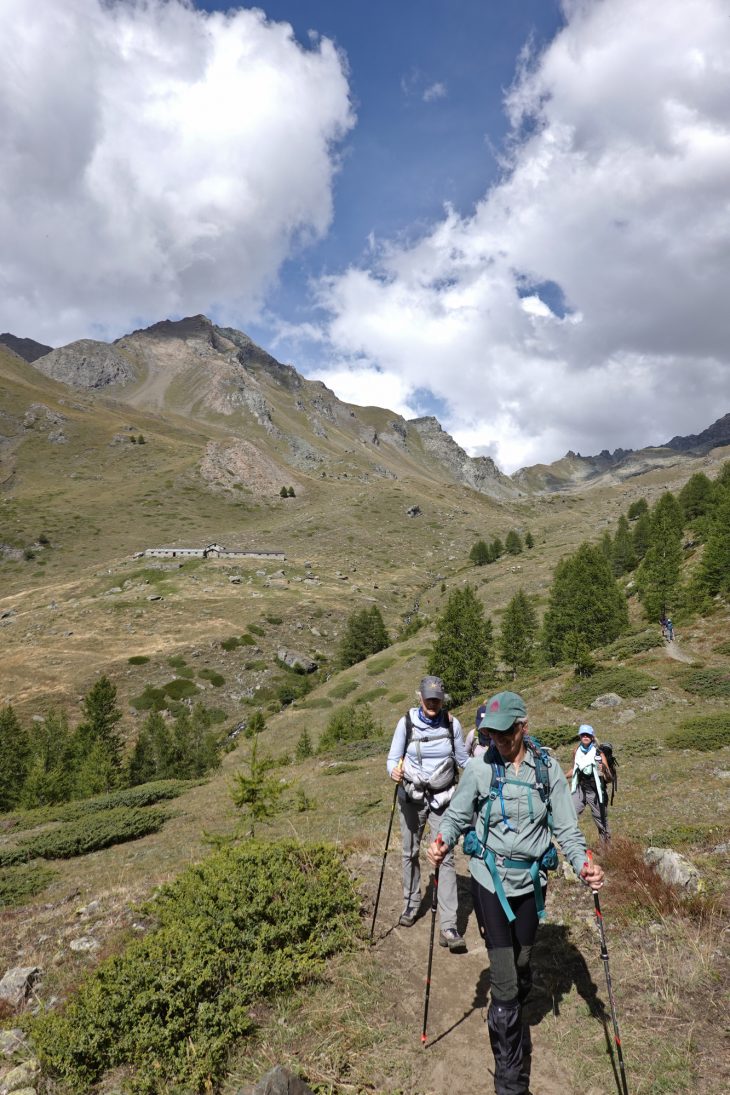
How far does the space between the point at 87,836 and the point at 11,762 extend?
2303cm

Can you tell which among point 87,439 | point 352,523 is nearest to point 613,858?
point 352,523

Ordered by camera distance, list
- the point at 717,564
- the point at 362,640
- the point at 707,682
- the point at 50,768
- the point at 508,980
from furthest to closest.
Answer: the point at 362,640 < the point at 50,768 < the point at 717,564 < the point at 707,682 < the point at 508,980

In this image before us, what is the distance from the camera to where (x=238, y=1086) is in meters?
5.10

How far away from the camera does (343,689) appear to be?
53688 millimetres

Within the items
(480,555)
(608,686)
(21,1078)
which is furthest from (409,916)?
(480,555)

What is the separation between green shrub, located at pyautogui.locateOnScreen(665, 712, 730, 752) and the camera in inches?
682

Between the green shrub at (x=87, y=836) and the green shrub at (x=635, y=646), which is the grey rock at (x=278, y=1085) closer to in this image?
the green shrub at (x=87, y=836)

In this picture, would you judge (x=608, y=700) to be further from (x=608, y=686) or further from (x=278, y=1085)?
(x=278, y=1085)

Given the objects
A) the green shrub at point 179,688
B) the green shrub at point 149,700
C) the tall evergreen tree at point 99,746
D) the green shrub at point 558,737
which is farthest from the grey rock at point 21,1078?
the green shrub at point 179,688

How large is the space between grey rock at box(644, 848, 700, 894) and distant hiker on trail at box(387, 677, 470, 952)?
3.26 meters

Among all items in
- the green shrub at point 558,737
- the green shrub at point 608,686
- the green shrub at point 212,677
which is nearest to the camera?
the green shrub at point 558,737

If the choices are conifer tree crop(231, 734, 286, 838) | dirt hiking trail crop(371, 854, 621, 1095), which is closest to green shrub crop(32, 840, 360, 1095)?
dirt hiking trail crop(371, 854, 621, 1095)

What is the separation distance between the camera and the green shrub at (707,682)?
77.4 ft

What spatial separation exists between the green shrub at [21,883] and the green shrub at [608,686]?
79.0ft
